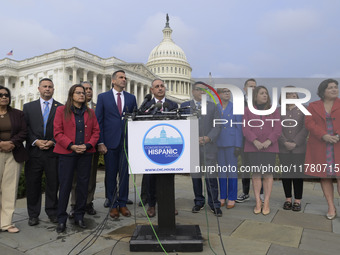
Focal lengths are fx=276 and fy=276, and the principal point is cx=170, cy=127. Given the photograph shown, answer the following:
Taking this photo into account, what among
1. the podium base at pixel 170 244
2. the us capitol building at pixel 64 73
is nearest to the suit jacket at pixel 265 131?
the podium base at pixel 170 244

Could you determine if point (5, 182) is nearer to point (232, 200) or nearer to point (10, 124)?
point (10, 124)

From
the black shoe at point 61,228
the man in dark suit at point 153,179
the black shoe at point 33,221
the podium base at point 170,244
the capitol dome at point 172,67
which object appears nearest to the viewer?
the podium base at point 170,244

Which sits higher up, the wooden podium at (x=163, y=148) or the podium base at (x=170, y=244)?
the wooden podium at (x=163, y=148)

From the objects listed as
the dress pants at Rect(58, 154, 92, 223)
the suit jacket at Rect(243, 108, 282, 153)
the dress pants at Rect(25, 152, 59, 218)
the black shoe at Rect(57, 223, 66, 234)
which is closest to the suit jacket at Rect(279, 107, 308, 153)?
the suit jacket at Rect(243, 108, 282, 153)

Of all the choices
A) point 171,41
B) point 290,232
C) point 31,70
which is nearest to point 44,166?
point 290,232

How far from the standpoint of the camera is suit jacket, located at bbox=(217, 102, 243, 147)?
457 cm

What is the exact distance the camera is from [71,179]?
3.77 m

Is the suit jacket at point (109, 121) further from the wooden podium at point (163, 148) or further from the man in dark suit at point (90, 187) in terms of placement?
the wooden podium at point (163, 148)

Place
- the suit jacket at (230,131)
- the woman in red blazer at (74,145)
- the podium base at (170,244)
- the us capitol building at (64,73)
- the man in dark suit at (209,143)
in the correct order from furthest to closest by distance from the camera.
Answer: the us capitol building at (64,73) → the suit jacket at (230,131) → the man in dark suit at (209,143) → the woman in red blazer at (74,145) → the podium base at (170,244)

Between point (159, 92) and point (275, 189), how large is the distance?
4159mm

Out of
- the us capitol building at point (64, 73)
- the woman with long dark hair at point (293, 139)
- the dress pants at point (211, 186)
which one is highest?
the us capitol building at point (64, 73)

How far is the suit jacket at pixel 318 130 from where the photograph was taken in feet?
13.4

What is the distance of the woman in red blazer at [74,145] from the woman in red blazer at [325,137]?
10.7 ft

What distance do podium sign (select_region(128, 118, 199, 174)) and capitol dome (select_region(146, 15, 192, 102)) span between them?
80.6m
